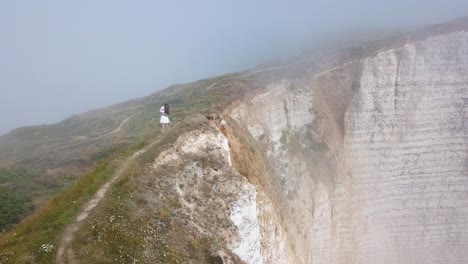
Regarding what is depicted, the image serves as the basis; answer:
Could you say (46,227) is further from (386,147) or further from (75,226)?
(386,147)

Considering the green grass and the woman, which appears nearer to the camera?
the green grass

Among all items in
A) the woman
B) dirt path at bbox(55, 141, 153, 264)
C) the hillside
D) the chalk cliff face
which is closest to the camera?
dirt path at bbox(55, 141, 153, 264)

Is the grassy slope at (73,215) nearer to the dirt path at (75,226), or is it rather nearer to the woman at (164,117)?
the dirt path at (75,226)

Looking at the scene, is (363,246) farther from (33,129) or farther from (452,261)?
(33,129)

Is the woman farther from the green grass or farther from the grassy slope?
the green grass

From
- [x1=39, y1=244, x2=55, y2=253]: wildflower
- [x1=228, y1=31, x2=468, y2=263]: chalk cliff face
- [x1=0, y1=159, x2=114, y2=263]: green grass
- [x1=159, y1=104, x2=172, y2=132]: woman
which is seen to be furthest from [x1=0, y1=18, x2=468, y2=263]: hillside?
[x1=39, y1=244, x2=55, y2=253]: wildflower

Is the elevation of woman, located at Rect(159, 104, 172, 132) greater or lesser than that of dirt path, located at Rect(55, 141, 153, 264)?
greater
